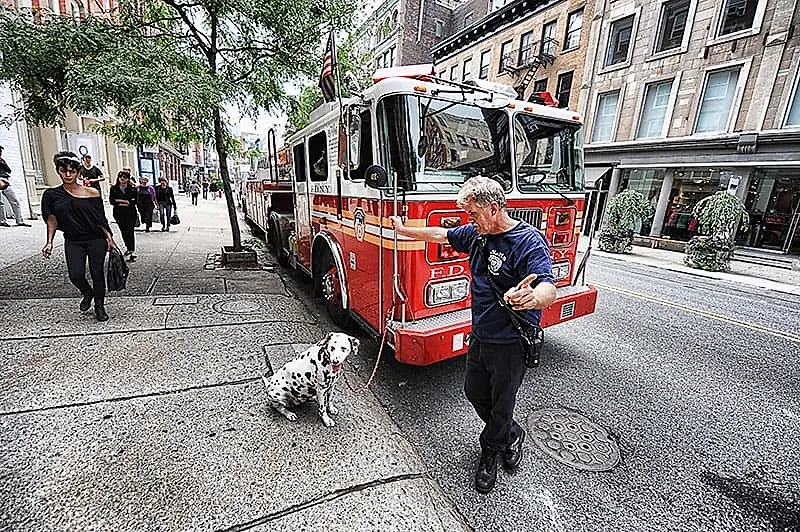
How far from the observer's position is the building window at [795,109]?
12.1m

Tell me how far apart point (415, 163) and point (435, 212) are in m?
0.44

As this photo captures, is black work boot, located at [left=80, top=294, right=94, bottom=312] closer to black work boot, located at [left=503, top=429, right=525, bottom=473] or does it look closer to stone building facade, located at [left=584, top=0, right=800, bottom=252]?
black work boot, located at [left=503, top=429, right=525, bottom=473]

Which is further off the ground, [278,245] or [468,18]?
[468,18]

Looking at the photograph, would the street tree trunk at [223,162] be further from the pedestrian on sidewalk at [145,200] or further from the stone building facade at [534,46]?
the stone building facade at [534,46]

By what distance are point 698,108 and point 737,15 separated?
308cm

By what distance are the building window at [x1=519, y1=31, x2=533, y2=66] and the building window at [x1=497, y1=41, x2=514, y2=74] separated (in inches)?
30.0

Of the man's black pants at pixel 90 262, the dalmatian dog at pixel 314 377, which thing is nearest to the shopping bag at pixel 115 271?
the man's black pants at pixel 90 262

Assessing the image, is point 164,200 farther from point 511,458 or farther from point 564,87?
point 564,87

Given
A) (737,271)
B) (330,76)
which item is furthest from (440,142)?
(737,271)

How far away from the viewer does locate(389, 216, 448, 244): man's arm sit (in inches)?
116

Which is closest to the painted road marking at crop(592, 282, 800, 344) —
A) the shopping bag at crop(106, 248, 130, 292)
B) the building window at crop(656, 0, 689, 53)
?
the shopping bag at crop(106, 248, 130, 292)

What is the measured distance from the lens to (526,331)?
2268 millimetres

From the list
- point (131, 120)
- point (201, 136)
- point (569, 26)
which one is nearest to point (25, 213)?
point (131, 120)

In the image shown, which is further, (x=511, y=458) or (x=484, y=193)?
(x=511, y=458)
